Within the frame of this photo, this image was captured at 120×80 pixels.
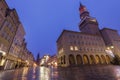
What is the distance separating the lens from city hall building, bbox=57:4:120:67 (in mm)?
41500

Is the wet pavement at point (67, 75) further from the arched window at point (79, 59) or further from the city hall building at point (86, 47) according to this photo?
the arched window at point (79, 59)

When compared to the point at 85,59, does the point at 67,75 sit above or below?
below

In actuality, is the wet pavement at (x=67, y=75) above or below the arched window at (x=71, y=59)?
below

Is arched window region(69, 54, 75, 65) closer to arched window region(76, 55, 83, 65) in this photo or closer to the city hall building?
the city hall building

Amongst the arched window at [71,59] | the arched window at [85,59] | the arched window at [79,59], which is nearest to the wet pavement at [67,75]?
the arched window at [71,59]

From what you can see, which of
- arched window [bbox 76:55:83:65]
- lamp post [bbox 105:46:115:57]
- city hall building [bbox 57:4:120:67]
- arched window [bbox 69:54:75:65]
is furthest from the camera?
lamp post [bbox 105:46:115:57]

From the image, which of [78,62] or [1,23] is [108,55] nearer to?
[78,62]

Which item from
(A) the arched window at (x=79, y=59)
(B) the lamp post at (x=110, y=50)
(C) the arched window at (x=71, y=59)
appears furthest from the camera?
(B) the lamp post at (x=110, y=50)

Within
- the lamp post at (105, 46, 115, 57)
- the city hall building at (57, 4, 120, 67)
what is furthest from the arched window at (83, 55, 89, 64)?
the lamp post at (105, 46, 115, 57)

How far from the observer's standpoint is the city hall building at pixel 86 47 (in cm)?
4150

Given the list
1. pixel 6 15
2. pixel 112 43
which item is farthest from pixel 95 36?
pixel 6 15

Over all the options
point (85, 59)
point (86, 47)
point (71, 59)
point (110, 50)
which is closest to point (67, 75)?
point (71, 59)

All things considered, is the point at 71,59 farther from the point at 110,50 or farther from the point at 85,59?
the point at 110,50

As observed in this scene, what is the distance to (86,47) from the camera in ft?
151
